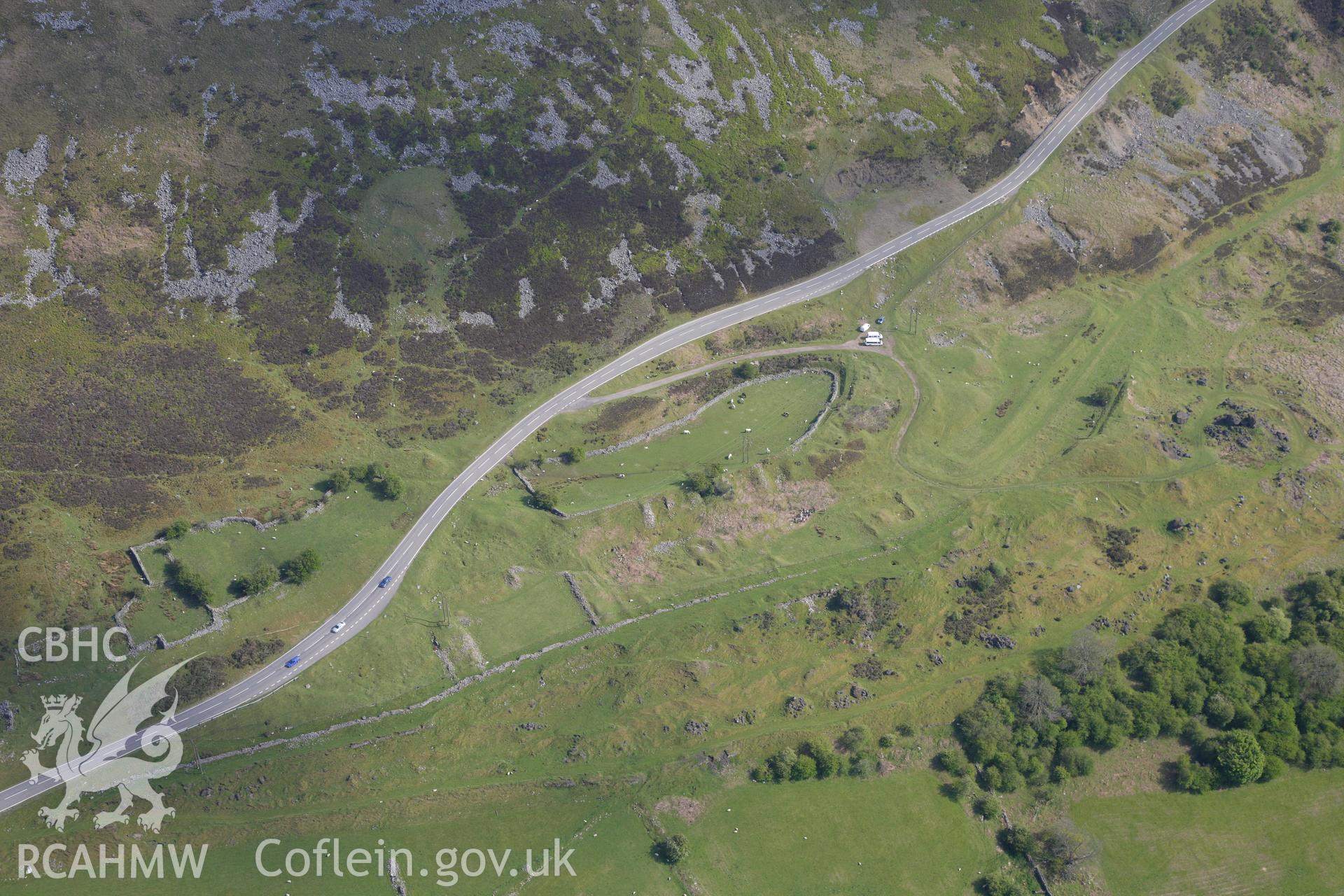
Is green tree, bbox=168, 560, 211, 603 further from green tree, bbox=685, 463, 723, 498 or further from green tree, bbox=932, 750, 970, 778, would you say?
green tree, bbox=932, 750, 970, 778

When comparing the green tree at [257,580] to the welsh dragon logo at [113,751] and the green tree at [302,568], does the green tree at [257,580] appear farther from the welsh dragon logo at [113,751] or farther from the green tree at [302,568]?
Result: the welsh dragon logo at [113,751]

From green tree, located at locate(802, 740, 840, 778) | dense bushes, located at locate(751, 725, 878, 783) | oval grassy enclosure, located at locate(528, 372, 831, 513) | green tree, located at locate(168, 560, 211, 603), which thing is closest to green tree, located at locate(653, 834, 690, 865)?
dense bushes, located at locate(751, 725, 878, 783)

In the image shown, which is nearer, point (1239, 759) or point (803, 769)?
point (803, 769)

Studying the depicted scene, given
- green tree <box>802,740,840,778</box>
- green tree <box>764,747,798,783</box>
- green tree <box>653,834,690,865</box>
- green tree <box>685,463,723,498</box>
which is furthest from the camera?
green tree <box>685,463,723,498</box>

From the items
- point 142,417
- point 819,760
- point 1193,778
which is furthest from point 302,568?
point 1193,778

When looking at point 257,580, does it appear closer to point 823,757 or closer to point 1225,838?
point 823,757
